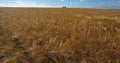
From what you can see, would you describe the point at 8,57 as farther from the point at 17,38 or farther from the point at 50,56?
the point at 17,38

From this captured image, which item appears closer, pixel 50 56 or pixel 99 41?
pixel 50 56

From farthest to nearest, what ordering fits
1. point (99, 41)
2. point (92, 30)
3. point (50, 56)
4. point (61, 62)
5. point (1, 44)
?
point (92, 30), point (1, 44), point (99, 41), point (50, 56), point (61, 62)

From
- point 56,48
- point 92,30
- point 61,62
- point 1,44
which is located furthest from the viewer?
point 92,30

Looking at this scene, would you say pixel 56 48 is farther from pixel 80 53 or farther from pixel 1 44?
pixel 1 44

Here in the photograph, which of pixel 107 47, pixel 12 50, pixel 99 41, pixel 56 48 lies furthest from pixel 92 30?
pixel 12 50

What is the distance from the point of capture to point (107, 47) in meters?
3.01

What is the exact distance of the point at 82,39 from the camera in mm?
3338

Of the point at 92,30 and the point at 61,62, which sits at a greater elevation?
the point at 92,30

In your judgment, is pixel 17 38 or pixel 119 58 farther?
pixel 17 38

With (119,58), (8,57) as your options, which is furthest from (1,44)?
(119,58)

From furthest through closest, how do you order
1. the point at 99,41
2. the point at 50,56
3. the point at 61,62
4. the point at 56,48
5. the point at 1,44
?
1. the point at 1,44
2. the point at 99,41
3. the point at 56,48
4. the point at 50,56
5. the point at 61,62

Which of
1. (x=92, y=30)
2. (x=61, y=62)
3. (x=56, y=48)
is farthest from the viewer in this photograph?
(x=92, y=30)

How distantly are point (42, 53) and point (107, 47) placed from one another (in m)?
1.18

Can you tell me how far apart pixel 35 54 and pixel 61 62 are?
54cm
